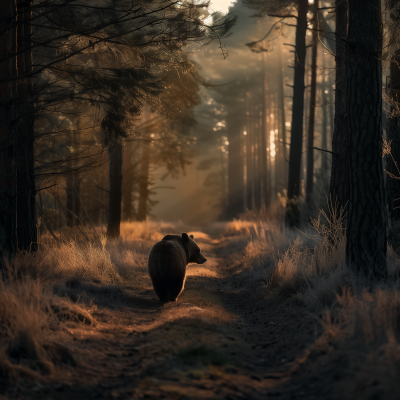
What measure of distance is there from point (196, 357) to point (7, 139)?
Answer: 13.8 feet

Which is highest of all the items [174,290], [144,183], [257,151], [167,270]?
[257,151]

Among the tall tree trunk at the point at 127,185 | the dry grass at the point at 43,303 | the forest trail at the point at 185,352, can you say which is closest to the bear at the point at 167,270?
the forest trail at the point at 185,352

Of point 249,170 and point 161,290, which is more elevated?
point 249,170

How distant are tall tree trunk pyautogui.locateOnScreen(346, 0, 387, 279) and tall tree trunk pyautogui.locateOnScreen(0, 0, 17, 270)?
5.14 meters

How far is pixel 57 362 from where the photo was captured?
359cm

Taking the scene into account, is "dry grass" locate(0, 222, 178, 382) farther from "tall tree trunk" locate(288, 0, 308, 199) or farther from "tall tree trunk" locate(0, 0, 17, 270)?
"tall tree trunk" locate(288, 0, 308, 199)

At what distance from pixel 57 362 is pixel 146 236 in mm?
13357

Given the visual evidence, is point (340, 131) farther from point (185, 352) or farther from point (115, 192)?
point (115, 192)

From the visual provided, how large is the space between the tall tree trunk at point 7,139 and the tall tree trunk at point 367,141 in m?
5.14

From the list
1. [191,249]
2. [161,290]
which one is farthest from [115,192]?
[161,290]

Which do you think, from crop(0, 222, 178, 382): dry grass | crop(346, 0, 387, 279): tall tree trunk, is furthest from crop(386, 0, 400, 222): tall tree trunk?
crop(0, 222, 178, 382): dry grass

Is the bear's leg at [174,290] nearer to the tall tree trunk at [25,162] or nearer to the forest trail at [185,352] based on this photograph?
the forest trail at [185,352]

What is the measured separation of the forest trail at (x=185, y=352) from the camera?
3227 mm

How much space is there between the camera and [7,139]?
18.7 ft
